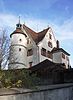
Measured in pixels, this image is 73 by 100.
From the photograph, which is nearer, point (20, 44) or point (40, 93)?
point (40, 93)

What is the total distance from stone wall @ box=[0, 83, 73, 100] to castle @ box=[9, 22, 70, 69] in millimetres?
32853

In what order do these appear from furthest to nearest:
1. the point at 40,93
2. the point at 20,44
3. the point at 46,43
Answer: the point at 46,43, the point at 20,44, the point at 40,93

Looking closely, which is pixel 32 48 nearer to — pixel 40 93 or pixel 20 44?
pixel 20 44

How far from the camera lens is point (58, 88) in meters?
8.95

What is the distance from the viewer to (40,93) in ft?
24.7

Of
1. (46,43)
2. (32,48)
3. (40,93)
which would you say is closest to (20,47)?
(32,48)

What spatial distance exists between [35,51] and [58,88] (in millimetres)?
35150

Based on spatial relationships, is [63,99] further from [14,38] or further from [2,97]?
[14,38]

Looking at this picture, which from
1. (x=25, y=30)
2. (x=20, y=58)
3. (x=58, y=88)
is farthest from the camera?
(x=25, y=30)

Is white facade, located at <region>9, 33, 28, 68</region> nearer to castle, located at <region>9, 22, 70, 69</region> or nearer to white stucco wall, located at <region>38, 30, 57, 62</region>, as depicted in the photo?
castle, located at <region>9, 22, 70, 69</region>

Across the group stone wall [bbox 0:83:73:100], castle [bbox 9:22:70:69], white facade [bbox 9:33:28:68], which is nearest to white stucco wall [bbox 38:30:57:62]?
castle [bbox 9:22:70:69]

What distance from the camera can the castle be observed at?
43812 millimetres

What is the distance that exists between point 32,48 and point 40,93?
123 ft

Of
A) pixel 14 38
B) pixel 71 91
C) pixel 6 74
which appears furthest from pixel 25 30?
pixel 6 74
